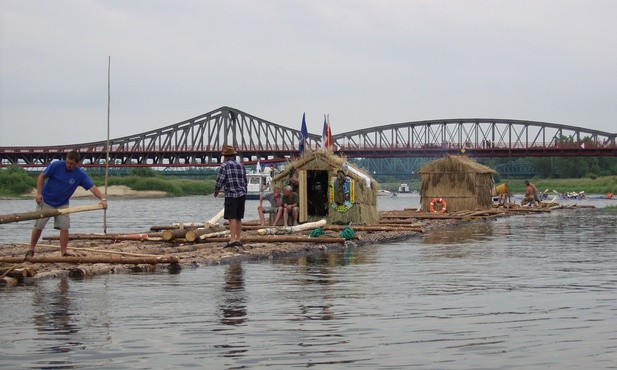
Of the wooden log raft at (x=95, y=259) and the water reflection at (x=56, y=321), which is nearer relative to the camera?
the water reflection at (x=56, y=321)

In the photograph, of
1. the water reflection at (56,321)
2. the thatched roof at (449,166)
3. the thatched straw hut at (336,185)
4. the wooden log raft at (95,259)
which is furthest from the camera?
the thatched roof at (449,166)

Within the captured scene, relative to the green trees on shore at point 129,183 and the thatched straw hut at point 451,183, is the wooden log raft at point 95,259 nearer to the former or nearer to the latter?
the thatched straw hut at point 451,183

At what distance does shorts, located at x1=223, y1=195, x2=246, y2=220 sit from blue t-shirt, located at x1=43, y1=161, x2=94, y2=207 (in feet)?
9.79

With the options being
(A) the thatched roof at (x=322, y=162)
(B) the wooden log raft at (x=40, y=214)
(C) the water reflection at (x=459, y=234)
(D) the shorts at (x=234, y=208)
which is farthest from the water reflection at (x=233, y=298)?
(A) the thatched roof at (x=322, y=162)

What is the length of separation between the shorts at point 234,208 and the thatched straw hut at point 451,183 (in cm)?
2343

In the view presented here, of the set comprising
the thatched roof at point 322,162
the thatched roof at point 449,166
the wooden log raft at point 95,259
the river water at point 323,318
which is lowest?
the river water at point 323,318

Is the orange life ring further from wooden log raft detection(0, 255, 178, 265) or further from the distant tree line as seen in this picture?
the distant tree line

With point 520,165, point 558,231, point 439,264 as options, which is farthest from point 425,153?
point 439,264

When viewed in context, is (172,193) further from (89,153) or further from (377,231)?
(377,231)

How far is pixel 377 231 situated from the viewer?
2297 centimetres

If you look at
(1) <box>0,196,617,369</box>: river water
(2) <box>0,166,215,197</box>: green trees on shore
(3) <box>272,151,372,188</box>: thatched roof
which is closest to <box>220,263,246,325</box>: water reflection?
(1) <box>0,196,617,369</box>: river water

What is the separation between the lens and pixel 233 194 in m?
16.6

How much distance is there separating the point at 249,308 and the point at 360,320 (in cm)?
129

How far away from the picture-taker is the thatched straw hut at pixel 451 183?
1567 inches
